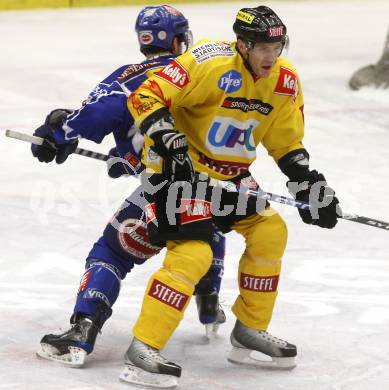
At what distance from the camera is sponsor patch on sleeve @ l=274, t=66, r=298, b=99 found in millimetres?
4992

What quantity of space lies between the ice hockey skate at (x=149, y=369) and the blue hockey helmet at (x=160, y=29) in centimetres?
140

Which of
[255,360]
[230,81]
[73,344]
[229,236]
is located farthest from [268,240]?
[229,236]

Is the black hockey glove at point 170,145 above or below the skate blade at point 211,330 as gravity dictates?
above

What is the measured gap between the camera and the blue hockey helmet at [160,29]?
17.9 feet

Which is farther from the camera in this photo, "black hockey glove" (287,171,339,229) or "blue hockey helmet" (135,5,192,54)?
"blue hockey helmet" (135,5,192,54)

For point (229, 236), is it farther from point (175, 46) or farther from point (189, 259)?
point (189, 259)

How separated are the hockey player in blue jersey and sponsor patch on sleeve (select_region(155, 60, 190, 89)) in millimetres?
397

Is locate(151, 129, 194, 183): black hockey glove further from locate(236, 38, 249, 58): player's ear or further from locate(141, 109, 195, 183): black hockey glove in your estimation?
locate(236, 38, 249, 58): player's ear

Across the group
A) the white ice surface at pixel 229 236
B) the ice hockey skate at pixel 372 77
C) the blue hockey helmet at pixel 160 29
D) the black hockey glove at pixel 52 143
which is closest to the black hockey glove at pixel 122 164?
the black hockey glove at pixel 52 143

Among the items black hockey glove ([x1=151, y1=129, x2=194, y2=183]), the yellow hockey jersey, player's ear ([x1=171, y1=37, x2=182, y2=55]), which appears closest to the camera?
black hockey glove ([x1=151, y1=129, x2=194, y2=183])

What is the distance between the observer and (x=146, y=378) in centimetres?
480

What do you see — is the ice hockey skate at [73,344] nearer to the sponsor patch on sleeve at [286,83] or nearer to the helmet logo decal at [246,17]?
the sponsor patch on sleeve at [286,83]

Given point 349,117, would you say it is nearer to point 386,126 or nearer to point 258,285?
point 386,126

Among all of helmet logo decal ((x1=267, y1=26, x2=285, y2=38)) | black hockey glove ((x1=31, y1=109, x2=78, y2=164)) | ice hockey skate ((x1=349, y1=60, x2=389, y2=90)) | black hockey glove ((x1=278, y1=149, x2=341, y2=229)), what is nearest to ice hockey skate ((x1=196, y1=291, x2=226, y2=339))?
black hockey glove ((x1=278, y1=149, x2=341, y2=229))
